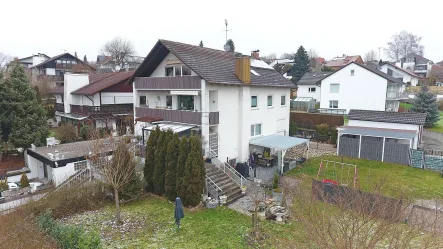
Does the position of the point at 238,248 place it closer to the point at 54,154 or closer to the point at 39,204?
the point at 39,204

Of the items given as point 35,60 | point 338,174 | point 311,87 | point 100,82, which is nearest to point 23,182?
point 100,82

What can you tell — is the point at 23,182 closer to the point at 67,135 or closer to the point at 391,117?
the point at 67,135

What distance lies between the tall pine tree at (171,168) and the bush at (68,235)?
20.0ft

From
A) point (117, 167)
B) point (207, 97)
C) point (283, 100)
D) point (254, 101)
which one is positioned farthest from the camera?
point (283, 100)

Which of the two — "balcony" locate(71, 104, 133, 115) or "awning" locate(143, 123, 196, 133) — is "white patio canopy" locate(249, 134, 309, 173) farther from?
"balcony" locate(71, 104, 133, 115)

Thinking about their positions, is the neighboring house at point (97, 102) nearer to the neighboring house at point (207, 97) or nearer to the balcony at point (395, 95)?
the neighboring house at point (207, 97)

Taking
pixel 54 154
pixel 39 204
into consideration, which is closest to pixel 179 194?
pixel 39 204

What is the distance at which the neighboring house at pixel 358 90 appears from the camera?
4247 centimetres

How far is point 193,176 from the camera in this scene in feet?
Answer: 58.1

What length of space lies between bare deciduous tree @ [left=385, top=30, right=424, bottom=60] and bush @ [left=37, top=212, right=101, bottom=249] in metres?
129

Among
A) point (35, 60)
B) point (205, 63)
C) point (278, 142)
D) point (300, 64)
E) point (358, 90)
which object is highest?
point (35, 60)

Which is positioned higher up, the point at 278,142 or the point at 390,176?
the point at 278,142

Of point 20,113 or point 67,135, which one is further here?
point 67,135

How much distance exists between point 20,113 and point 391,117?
1476 inches
